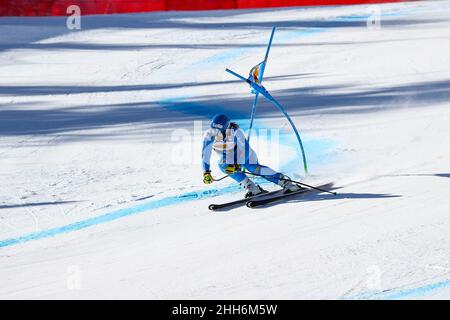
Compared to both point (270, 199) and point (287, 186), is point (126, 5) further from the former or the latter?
point (270, 199)

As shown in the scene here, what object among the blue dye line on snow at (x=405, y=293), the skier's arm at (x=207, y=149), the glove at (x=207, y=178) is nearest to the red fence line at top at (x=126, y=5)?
the skier's arm at (x=207, y=149)

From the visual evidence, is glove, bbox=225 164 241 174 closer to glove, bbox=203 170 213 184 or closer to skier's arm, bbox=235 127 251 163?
skier's arm, bbox=235 127 251 163

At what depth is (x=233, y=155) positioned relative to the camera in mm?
10500

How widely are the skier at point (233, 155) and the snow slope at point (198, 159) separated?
35 cm

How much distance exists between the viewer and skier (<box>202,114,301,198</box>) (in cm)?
1027

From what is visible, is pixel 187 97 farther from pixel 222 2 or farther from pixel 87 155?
pixel 222 2

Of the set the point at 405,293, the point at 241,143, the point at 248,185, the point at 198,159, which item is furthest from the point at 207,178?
the point at 198,159

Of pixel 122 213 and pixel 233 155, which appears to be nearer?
pixel 233 155

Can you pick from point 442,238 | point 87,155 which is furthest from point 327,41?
point 442,238

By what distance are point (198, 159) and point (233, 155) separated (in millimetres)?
2593

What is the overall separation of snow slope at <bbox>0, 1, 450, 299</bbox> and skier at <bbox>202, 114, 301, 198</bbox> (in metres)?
0.35

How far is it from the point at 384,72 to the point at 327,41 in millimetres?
2903

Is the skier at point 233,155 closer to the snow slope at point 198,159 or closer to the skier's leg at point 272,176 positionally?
the skier's leg at point 272,176


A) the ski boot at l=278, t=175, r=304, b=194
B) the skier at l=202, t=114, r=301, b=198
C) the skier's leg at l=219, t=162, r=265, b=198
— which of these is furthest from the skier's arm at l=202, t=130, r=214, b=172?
the ski boot at l=278, t=175, r=304, b=194
